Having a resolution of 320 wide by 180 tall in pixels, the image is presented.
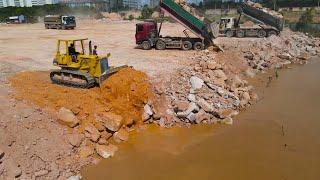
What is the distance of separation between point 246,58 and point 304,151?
13576 mm

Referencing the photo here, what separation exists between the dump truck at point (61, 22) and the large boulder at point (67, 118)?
36.9 meters

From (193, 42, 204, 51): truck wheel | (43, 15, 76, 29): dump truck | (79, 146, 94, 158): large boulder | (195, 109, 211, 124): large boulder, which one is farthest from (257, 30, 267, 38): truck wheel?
(79, 146, 94, 158): large boulder

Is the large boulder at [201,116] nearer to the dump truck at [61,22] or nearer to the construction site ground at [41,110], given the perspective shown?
the construction site ground at [41,110]

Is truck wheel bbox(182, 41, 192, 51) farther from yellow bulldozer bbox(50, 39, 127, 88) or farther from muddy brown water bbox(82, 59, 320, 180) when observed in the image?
yellow bulldozer bbox(50, 39, 127, 88)

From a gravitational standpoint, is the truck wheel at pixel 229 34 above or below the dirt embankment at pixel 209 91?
above

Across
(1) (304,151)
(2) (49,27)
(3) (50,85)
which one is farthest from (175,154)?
(2) (49,27)

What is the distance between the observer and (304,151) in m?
12.3

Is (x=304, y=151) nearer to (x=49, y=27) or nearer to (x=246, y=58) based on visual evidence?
(x=246, y=58)

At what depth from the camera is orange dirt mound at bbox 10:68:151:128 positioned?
13664 millimetres

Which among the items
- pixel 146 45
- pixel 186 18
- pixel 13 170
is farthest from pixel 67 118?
pixel 146 45

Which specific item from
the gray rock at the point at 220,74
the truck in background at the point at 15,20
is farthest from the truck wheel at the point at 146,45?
the truck in background at the point at 15,20

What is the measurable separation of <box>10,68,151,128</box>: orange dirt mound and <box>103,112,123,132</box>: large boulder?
0.37 m

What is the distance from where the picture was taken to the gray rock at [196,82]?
16348mm

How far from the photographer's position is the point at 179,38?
2628 centimetres
